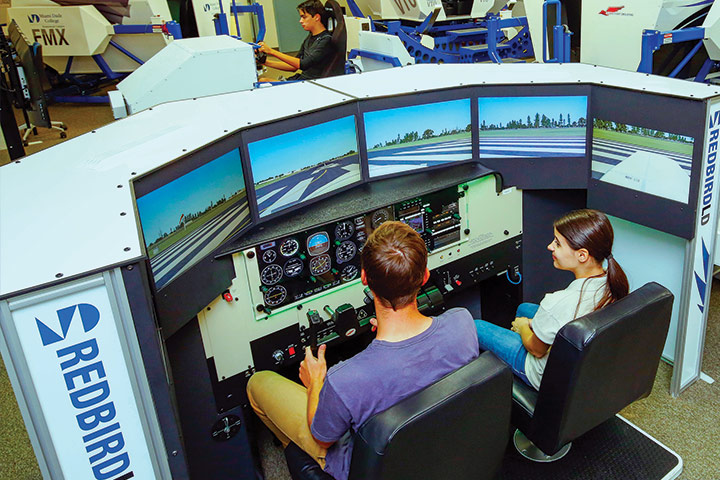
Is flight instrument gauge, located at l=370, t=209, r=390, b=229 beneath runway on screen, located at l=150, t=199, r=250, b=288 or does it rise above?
beneath

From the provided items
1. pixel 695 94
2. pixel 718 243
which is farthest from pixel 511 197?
pixel 718 243

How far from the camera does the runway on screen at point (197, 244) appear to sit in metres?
1.58

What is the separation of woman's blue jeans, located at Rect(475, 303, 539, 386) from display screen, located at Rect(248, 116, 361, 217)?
30.7 inches

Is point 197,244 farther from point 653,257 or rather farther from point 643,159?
point 653,257

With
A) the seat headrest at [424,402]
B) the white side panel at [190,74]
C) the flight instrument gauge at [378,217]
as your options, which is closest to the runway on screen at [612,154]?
the flight instrument gauge at [378,217]

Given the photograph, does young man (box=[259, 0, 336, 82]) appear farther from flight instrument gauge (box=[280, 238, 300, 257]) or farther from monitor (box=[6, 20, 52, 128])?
flight instrument gauge (box=[280, 238, 300, 257])

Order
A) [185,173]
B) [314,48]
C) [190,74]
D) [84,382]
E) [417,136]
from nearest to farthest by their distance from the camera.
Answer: [84,382] < [185,173] < [417,136] < [190,74] < [314,48]

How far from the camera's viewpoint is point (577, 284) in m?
1.77

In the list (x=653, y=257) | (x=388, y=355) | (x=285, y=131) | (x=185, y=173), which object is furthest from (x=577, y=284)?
(x=185, y=173)

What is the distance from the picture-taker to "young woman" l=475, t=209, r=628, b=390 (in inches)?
67.8

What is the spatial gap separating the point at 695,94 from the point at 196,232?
1748 mm

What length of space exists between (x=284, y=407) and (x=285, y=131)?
916 mm

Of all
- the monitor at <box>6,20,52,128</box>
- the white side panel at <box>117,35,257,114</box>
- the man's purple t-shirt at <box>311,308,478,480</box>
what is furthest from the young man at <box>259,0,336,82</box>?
the man's purple t-shirt at <box>311,308,478,480</box>

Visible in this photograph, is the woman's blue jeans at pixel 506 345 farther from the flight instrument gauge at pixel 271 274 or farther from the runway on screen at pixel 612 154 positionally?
the runway on screen at pixel 612 154
